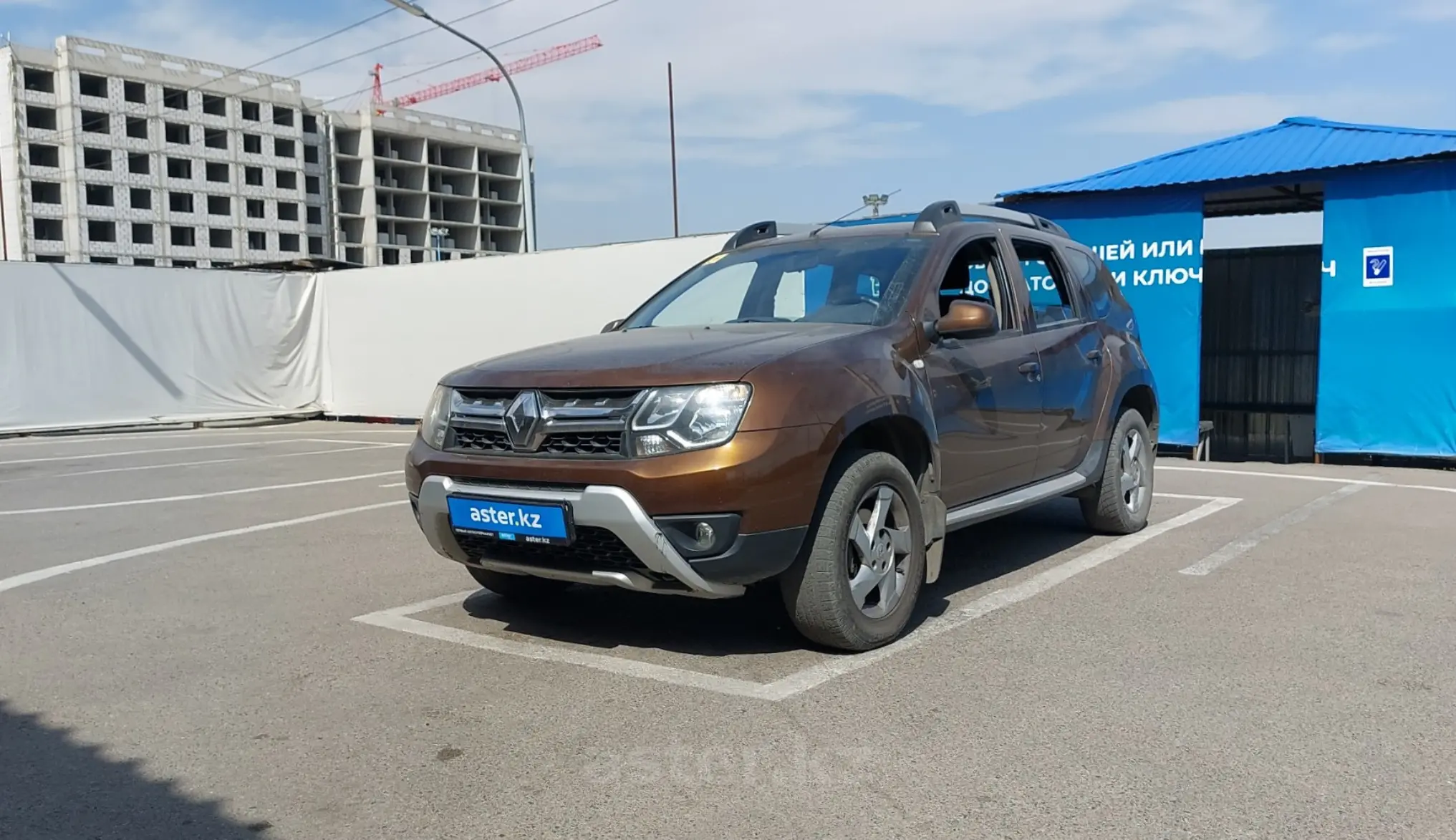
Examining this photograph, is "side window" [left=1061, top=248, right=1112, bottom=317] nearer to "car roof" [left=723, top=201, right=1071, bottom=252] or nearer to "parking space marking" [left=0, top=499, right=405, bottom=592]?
"car roof" [left=723, top=201, right=1071, bottom=252]

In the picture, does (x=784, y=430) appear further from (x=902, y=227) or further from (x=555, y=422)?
(x=902, y=227)

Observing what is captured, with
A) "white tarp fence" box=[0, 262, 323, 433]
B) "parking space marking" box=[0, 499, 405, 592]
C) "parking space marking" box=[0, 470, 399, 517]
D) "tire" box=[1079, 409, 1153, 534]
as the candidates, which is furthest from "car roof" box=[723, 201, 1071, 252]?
"white tarp fence" box=[0, 262, 323, 433]

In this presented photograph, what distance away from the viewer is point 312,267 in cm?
2106

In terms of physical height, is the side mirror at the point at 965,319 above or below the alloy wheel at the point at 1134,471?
above

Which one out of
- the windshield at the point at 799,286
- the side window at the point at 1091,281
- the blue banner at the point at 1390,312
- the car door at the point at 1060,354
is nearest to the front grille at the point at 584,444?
the windshield at the point at 799,286

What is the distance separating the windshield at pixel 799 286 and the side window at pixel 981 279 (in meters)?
0.34

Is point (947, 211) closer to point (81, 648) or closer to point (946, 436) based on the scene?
point (946, 436)

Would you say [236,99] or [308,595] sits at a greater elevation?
[236,99]

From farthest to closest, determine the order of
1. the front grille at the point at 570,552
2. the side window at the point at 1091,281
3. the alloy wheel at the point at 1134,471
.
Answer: the alloy wheel at the point at 1134,471
the side window at the point at 1091,281
the front grille at the point at 570,552

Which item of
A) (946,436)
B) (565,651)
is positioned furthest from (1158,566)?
(565,651)

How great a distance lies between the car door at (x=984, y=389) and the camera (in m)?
4.81

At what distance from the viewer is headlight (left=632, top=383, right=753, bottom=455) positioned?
386 cm

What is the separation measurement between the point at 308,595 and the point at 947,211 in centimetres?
363

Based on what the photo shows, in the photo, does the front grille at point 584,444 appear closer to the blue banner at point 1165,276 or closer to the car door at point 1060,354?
the car door at point 1060,354
